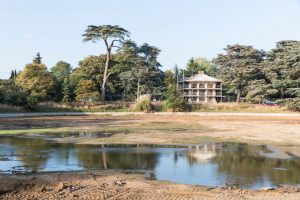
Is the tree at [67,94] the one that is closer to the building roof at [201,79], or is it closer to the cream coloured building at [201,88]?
the cream coloured building at [201,88]

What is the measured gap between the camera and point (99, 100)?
8362 centimetres

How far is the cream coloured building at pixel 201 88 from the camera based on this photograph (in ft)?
339

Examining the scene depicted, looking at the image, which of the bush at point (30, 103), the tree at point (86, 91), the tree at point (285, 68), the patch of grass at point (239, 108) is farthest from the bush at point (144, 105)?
the tree at point (285, 68)

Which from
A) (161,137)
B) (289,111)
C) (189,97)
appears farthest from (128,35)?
(161,137)

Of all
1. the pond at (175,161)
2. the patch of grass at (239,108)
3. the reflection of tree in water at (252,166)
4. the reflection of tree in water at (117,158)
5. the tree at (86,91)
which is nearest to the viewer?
the reflection of tree in water at (252,166)

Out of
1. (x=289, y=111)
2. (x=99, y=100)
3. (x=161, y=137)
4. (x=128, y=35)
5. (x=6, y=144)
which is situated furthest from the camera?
(x=128, y=35)

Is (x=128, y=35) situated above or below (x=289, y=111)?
above

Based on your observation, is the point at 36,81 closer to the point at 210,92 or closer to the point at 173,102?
the point at 173,102

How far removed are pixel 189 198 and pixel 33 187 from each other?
17.2ft

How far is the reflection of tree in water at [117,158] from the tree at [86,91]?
5339 centimetres

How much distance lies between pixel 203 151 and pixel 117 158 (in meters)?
6.34

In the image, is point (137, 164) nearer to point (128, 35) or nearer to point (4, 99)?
point (4, 99)

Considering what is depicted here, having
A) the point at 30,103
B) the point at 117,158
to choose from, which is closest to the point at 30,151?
the point at 117,158

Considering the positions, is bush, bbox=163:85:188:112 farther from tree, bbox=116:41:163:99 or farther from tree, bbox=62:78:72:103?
tree, bbox=62:78:72:103
